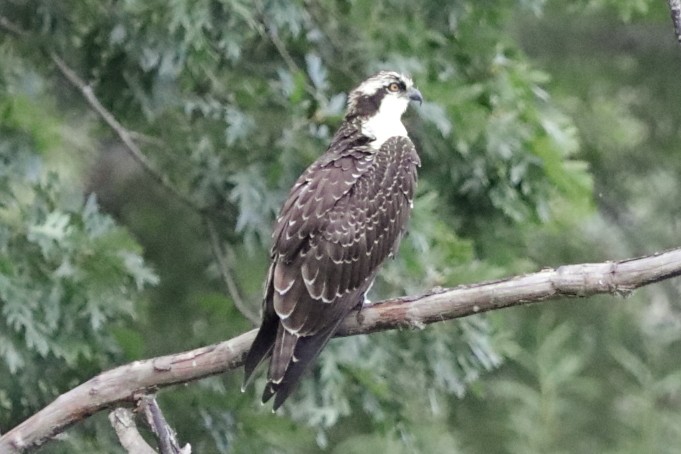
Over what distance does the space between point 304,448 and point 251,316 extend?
1118 mm

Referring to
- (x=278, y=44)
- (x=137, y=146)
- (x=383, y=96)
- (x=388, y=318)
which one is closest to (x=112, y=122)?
(x=137, y=146)

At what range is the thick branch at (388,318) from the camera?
3.62 m

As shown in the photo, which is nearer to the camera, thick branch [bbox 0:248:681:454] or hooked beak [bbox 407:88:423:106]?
thick branch [bbox 0:248:681:454]

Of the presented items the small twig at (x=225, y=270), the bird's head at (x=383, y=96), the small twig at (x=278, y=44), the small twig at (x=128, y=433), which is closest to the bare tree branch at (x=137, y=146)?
the small twig at (x=225, y=270)

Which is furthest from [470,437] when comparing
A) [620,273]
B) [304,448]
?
[620,273]

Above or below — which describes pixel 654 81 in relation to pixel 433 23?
below

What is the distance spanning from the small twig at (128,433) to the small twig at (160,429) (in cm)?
5

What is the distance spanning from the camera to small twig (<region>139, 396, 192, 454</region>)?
3742mm

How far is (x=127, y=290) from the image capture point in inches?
220

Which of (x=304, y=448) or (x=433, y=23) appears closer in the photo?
(x=433, y=23)

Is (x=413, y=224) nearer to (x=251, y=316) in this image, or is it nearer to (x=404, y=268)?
(x=404, y=268)

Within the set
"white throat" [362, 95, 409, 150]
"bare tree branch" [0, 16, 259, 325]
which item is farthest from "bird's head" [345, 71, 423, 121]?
"bare tree branch" [0, 16, 259, 325]

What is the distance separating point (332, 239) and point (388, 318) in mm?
688

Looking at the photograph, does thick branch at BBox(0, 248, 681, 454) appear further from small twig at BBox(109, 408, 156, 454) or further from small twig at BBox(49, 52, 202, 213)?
small twig at BBox(49, 52, 202, 213)
